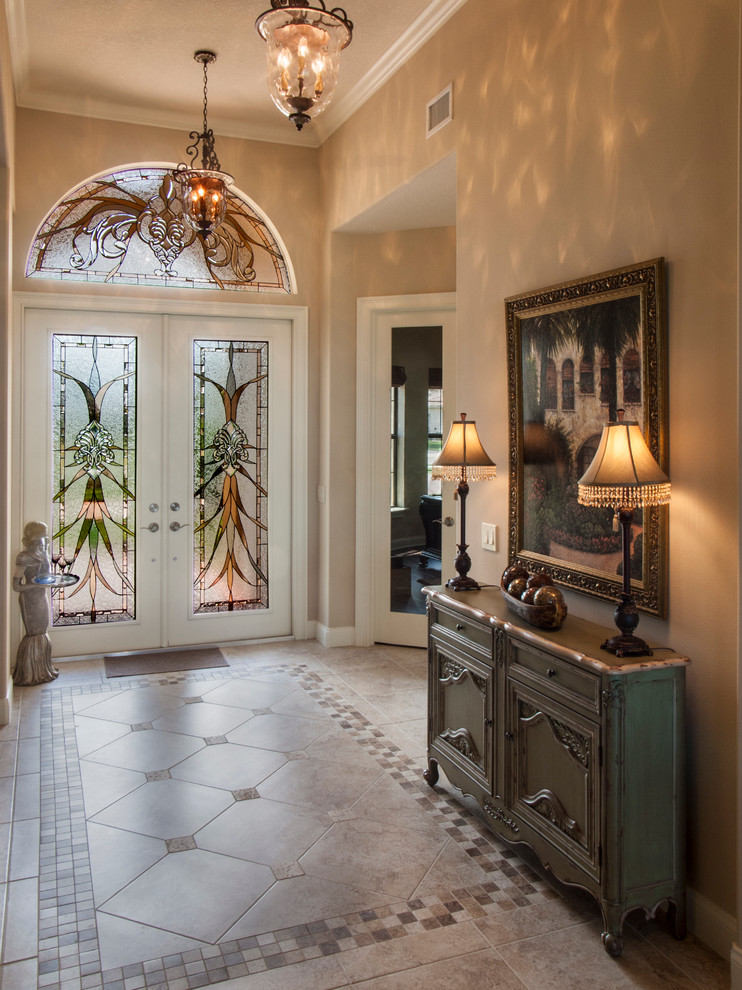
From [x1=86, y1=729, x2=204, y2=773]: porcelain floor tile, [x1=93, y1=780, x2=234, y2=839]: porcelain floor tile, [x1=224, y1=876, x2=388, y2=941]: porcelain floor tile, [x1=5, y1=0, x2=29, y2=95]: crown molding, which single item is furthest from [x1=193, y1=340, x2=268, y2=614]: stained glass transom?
[x1=224, y1=876, x2=388, y2=941]: porcelain floor tile

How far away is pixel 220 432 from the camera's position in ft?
19.5

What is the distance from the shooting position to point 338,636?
6035mm

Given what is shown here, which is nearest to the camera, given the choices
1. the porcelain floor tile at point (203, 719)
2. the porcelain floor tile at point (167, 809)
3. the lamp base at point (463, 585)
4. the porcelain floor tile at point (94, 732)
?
the porcelain floor tile at point (167, 809)

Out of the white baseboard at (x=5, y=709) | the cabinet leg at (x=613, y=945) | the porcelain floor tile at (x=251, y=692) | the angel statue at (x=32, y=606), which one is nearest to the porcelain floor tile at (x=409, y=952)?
the cabinet leg at (x=613, y=945)

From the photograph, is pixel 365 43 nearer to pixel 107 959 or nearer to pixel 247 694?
pixel 247 694

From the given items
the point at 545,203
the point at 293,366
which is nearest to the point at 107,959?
the point at 545,203

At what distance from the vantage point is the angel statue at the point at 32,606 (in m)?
5.03

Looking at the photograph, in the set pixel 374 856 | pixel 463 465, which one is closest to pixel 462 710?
pixel 374 856

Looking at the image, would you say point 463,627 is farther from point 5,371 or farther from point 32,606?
point 32,606

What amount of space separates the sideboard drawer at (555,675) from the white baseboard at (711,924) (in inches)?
28.2

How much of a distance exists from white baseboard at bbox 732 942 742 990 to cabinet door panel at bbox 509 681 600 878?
42 centimetres

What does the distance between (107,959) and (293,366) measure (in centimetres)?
439

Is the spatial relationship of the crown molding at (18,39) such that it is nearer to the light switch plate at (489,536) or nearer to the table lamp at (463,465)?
the table lamp at (463,465)

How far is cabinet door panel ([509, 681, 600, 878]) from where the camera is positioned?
2557 mm
